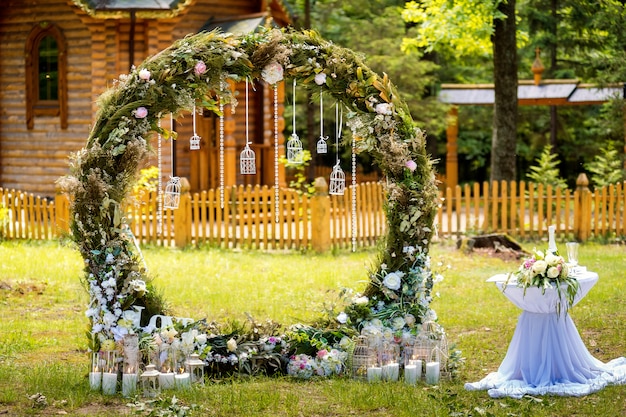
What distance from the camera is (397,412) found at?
8000 mm

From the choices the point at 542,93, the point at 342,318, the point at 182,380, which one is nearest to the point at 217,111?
the point at 342,318

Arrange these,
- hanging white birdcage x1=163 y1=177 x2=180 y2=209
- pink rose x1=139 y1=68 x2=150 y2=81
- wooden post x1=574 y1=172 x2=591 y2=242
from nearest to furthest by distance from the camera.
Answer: pink rose x1=139 y1=68 x2=150 y2=81 → hanging white birdcage x1=163 y1=177 x2=180 y2=209 → wooden post x1=574 y1=172 x2=591 y2=242

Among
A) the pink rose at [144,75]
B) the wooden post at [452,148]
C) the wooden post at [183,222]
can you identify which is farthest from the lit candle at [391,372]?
the wooden post at [452,148]

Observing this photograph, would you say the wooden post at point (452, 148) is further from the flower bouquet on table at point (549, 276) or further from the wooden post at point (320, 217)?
the flower bouquet on table at point (549, 276)

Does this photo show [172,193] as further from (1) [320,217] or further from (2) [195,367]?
(1) [320,217]

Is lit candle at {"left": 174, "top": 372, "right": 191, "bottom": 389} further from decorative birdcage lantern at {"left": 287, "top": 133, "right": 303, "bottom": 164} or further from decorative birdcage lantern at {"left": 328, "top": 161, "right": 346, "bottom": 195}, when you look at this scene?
decorative birdcage lantern at {"left": 328, "top": 161, "right": 346, "bottom": 195}

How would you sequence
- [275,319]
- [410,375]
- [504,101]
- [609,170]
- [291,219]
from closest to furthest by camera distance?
[410,375], [275,319], [291,219], [504,101], [609,170]

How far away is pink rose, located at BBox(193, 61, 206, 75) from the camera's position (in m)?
8.79

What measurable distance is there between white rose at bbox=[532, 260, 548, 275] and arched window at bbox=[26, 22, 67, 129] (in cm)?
1633

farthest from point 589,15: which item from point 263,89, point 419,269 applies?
point 419,269

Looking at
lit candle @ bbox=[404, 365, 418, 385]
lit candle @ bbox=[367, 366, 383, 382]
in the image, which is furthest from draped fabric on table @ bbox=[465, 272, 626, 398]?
lit candle @ bbox=[367, 366, 383, 382]

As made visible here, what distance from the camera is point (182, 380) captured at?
8.70 metres

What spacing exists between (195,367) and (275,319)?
3.15 m

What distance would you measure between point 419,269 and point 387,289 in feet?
1.14
